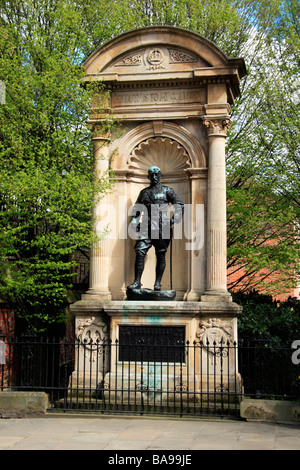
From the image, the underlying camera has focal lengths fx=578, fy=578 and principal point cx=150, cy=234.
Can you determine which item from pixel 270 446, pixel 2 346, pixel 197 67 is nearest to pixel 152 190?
pixel 197 67

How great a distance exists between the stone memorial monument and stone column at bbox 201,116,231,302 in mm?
20

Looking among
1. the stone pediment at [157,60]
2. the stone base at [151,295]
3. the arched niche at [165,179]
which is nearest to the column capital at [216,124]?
the arched niche at [165,179]

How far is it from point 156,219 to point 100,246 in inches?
50.4

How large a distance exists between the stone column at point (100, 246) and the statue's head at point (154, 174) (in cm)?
95

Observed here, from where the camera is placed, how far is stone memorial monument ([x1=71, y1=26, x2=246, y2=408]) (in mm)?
10969

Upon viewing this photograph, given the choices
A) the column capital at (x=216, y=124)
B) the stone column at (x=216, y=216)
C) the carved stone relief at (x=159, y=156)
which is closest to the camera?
the stone column at (x=216, y=216)

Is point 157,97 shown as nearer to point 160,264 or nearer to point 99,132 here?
point 99,132

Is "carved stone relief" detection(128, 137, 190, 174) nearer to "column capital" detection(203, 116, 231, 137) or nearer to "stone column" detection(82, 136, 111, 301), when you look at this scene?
"stone column" detection(82, 136, 111, 301)

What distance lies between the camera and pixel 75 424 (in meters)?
8.67

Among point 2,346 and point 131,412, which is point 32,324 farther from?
point 131,412

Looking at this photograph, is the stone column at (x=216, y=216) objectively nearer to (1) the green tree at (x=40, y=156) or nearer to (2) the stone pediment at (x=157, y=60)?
(2) the stone pediment at (x=157, y=60)

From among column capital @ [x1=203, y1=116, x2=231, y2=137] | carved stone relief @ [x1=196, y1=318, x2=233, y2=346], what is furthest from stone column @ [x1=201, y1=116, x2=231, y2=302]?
carved stone relief @ [x1=196, y1=318, x2=233, y2=346]

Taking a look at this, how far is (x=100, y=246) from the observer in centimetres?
1174

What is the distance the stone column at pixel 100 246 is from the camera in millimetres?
11547
